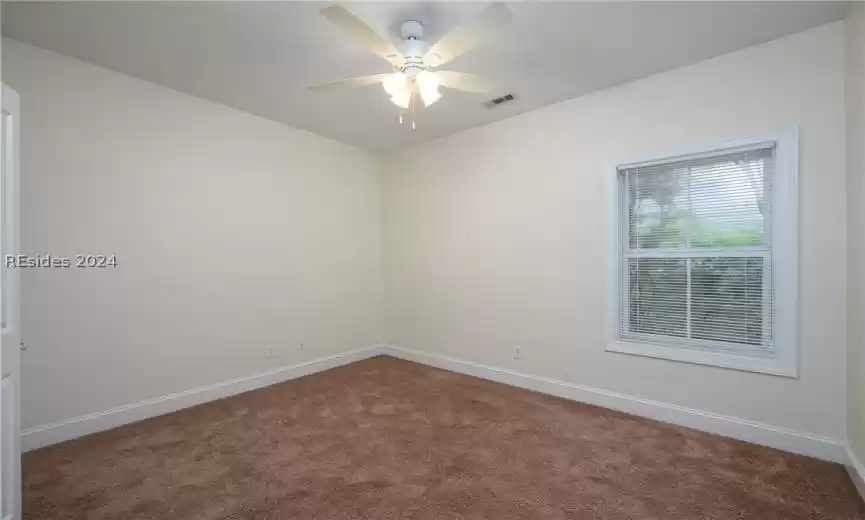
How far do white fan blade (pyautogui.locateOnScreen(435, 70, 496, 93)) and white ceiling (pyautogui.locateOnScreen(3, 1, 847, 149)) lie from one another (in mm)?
327

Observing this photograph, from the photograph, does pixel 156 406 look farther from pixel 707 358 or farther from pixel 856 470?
pixel 856 470

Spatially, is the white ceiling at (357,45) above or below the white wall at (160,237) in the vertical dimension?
above

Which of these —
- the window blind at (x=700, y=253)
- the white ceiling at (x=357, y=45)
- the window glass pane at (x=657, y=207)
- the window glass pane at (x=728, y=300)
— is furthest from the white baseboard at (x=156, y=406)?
the window glass pane at (x=728, y=300)

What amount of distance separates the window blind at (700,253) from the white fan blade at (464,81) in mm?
1539

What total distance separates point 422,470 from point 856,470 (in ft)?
7.59

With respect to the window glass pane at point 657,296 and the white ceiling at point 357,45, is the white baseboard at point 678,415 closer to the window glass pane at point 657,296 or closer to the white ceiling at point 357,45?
the window glass pane at point 657,296

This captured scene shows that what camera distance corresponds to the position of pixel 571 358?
11.5 ft

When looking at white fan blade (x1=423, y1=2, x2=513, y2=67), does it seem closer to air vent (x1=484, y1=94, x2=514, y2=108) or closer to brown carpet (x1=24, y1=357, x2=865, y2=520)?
air vent (x1=484, y1=94, x2=514, y2=108)

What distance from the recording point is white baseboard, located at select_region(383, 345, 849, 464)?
8.05 ft

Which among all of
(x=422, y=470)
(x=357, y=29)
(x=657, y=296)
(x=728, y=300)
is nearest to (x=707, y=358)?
(x=728, y=300)

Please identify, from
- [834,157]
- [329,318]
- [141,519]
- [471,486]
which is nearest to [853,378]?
[834,157]

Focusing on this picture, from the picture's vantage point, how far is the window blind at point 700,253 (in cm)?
271

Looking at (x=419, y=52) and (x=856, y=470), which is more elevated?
(x=419, y=52)

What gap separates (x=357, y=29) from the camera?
1926 mm
